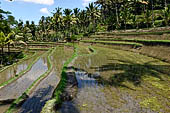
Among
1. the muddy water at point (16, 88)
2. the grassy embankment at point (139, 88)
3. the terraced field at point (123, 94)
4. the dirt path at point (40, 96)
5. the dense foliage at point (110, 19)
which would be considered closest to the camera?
the terraced field at point (123, 94)

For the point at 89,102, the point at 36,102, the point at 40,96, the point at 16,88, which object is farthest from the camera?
the point at 16,88

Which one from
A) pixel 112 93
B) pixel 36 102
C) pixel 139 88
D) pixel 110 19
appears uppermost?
pixel 110 19

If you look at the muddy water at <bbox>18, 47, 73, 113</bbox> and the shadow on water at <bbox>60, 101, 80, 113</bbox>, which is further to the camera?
the muddy water at <bbox>18, 47, 73, 113</bbox>

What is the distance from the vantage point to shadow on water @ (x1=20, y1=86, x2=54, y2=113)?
28.9 feet

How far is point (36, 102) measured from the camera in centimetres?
975

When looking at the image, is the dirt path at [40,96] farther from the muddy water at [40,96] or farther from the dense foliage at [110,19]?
the dense foliage at [110,19]

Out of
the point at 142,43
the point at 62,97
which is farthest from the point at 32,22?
the point at 62,97

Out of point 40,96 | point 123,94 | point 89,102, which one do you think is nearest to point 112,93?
point 123,94

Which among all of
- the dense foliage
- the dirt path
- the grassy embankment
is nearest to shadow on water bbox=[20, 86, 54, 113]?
the dirt path

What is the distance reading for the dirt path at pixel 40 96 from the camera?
894 centimetres

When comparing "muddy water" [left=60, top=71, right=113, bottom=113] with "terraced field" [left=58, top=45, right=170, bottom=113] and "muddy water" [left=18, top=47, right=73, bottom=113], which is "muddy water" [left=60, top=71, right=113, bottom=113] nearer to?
"terraced field" [left=58, top=45, right=170, bottom=113]

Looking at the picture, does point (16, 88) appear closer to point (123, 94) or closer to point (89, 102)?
point (89, 102)

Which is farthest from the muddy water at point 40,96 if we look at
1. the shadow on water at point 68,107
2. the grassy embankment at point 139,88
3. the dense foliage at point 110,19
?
the dense foliage at point 110,19

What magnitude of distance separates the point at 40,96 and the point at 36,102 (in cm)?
95
